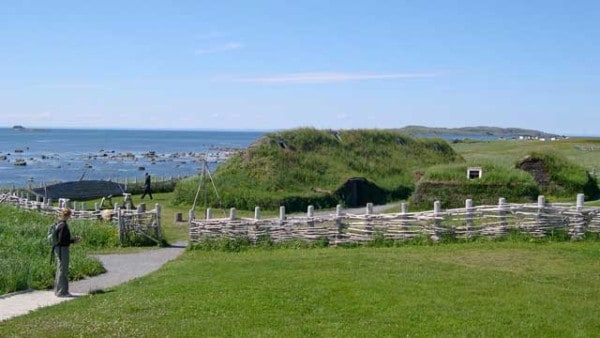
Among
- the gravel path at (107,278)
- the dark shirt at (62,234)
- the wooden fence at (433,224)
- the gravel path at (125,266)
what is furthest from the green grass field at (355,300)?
the wooden fence at (433,224)

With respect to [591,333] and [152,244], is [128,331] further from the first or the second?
[152,244]

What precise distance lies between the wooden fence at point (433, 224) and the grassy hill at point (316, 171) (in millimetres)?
13988

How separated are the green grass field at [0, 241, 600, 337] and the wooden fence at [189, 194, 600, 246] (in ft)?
7.55

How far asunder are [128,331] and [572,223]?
13.8 m

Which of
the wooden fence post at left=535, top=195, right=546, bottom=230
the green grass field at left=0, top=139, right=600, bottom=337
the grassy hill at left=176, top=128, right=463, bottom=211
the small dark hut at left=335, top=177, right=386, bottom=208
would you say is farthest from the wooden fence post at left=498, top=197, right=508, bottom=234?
the small dark hut at left=335, top=177, right=386, bottom=208

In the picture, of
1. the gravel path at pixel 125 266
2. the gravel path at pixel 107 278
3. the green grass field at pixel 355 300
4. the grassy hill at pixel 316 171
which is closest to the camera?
the green grass field at pixel 355 300

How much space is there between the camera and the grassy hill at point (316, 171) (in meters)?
38.6

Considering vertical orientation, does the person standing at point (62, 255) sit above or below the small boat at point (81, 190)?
above

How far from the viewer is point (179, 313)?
12.9m

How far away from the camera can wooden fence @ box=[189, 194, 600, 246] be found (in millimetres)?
20891

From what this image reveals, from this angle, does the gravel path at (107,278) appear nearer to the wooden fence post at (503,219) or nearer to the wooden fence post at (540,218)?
the wooden fence post at (503,219)

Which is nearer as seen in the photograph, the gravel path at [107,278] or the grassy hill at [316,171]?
the gravel path at [107,278]

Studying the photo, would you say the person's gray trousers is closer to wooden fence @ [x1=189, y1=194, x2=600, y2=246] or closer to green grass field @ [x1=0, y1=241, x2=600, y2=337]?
green grass field @ [x1=0, y1=241, x2=600, y2=337]

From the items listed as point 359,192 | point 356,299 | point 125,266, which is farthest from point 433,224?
point 359,192
